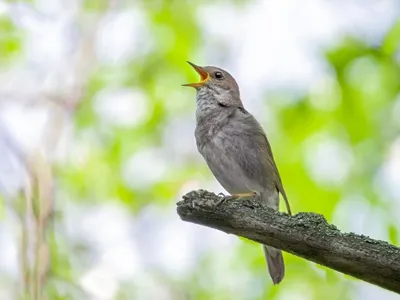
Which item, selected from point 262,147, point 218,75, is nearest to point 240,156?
point 262,147

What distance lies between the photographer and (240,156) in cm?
537

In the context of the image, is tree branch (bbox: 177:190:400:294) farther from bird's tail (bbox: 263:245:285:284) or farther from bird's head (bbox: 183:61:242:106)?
bird's head (bbox: 183:61:242:106)

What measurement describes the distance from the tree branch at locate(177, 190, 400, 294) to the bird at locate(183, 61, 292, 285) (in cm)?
194

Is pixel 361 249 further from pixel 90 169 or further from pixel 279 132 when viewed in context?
pixel 90 169

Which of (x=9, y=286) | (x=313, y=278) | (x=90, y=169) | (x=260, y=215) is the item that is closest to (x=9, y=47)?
(x=90, y=169)

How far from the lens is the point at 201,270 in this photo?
8250 millimetres

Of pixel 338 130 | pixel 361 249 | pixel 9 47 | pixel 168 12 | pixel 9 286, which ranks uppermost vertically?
pixel 168 12

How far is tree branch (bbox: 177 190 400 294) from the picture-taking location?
3.00m

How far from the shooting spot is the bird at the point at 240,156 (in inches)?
209

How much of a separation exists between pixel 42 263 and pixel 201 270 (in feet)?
14.4

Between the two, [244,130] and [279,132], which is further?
[279,132]

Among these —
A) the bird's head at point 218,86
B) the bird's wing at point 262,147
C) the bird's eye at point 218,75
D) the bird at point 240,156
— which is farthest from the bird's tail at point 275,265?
the bird's eye at point 218,75

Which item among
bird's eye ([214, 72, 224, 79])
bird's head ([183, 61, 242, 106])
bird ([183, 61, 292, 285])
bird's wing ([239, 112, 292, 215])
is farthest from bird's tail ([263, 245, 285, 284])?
bird's eye ([214, 72, 224, 79])

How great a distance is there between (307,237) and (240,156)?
7.65 feet
